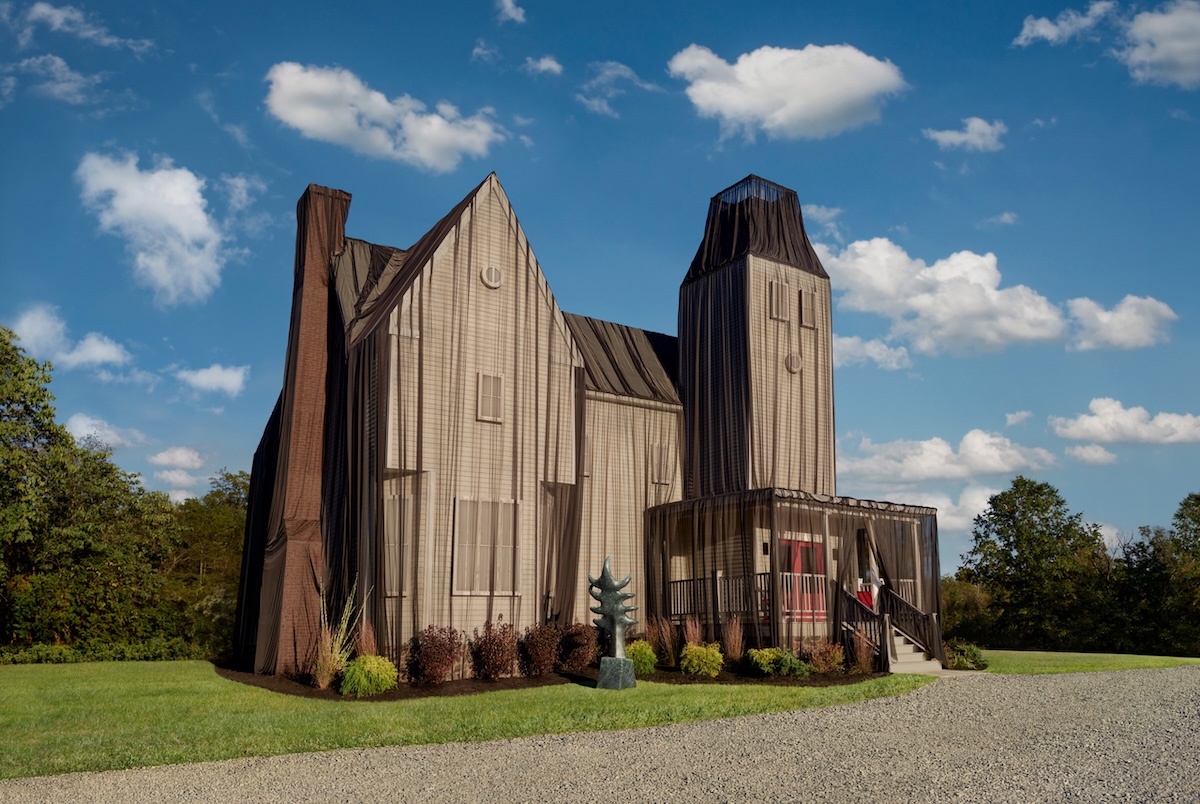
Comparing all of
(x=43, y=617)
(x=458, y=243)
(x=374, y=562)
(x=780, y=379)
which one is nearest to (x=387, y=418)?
(x=374, y=562)

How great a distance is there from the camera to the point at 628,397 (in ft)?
75.3

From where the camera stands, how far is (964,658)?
19.5 m

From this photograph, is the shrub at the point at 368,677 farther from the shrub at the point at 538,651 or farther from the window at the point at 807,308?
the window at the point at 807,308

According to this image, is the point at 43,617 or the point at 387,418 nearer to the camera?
the point at 387,418

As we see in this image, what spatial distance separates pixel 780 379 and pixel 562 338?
605 cm

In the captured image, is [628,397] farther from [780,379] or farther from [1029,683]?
[1029,683]

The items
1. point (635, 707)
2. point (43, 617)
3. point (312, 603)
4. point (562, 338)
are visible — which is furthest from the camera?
point (43, 617)

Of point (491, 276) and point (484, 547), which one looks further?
point (491, 276)

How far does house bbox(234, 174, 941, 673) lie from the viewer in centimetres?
1848

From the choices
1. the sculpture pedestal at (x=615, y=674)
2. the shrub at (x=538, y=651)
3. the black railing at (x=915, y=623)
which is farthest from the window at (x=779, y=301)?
the sculpture pedestal at (x=615, y=674)

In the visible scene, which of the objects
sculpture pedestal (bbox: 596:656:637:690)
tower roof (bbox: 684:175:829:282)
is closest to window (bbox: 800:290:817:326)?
tower roof (bbox: 684:175:829:282)

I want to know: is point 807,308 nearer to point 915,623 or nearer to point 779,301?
point 779,301

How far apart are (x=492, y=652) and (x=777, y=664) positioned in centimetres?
525

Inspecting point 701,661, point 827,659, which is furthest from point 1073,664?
point 701,661
